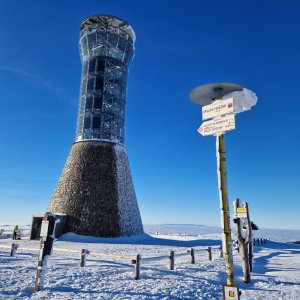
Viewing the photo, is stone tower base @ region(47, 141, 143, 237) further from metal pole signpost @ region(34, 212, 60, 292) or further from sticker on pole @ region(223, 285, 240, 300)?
sticker on pole @ region(223, 285, 240, 300)

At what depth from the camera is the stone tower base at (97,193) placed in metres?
30.3

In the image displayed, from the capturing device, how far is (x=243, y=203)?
13570 millimetres

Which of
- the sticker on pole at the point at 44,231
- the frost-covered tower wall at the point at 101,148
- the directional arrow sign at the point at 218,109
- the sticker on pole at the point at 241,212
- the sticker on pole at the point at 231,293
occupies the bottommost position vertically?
the sticker on pole at the point at 231,293

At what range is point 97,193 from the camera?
3156cm

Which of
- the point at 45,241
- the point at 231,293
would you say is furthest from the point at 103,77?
Result: the point at 231,293

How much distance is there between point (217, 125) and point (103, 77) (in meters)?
33.2

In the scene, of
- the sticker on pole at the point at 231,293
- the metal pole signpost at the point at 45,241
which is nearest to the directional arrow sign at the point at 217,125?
the sticker on pole at the point at 231,293

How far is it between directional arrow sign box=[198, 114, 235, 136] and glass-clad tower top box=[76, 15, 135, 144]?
1186 inches

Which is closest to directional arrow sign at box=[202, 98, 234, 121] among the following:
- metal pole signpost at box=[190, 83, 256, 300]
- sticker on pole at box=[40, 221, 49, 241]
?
metal pole signpost at box=[190, 83, 256, 300]

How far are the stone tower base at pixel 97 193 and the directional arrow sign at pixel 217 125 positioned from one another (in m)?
26.5

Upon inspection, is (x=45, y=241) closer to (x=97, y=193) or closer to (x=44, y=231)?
(x=44, y=231)

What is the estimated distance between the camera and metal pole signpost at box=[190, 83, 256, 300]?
196 inches

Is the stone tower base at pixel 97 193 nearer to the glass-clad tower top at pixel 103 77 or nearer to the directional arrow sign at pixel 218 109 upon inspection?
the glass-clad tower top at pixel 103 77

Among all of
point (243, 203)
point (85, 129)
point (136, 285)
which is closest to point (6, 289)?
point (136, 285)
